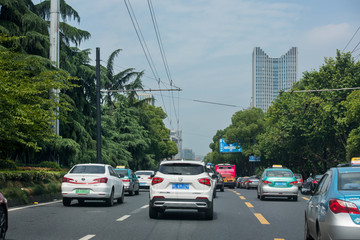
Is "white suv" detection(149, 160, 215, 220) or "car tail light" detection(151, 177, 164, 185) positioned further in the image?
"car tail light" detection(151, 177, 164, 185)

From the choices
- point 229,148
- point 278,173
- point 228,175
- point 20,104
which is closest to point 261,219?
point 20,104

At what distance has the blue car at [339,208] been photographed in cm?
680

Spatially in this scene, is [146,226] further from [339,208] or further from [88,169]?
[88,169]

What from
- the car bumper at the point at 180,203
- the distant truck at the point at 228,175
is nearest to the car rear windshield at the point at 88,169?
the car bumper at the point at 180,203

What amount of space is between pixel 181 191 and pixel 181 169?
0.63 metres

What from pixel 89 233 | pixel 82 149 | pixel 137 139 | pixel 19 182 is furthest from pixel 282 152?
pixel 89 233

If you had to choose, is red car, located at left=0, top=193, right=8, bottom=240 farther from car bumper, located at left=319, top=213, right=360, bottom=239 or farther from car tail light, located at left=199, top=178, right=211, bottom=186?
car tail light, located at left=199, top=178, right=211, bottom=186

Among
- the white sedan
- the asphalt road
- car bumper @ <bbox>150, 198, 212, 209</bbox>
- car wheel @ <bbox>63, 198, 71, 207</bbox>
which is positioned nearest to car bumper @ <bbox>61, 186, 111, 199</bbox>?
the white sedan

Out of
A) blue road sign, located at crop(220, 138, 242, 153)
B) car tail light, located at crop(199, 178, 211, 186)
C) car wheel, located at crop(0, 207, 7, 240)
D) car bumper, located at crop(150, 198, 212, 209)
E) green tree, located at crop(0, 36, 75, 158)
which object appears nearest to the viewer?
car wheel, located at crop(0, 207, 7, 240)

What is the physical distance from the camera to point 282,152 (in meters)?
62.2

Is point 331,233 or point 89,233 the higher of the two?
point 331,233

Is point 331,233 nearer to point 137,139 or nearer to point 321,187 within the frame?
point 321,187

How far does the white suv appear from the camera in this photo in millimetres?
13789

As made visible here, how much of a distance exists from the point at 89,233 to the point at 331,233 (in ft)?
17.7
